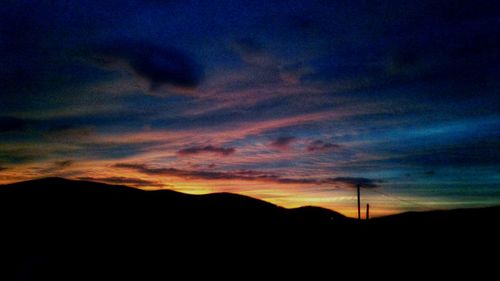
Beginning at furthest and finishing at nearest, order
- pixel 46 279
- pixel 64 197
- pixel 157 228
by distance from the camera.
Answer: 1. pixel 64 197
2. pixel 157 228
3. pixel 46 279

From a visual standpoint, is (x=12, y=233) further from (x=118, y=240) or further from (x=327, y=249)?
(x=327, y=249)

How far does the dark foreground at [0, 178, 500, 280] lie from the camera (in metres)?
17.8

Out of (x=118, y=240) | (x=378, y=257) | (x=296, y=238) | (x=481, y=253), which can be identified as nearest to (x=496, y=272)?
(x=481, y=253)

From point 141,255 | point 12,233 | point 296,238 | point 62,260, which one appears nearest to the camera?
point 62,260

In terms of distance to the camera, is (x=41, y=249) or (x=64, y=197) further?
(x=64, y=197)

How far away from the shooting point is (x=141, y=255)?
62.0 feet

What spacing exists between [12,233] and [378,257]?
22400 millimetres

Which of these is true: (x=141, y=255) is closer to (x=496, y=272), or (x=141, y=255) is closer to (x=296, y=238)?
(x=296, y=238)

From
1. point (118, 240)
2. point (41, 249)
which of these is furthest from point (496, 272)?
point (41, 249)

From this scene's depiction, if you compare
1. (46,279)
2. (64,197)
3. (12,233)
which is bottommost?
(46,279)

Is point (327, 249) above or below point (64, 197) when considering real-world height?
below

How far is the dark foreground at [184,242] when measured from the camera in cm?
1775

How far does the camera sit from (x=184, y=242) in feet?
70.0

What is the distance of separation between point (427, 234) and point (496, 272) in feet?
22.6
